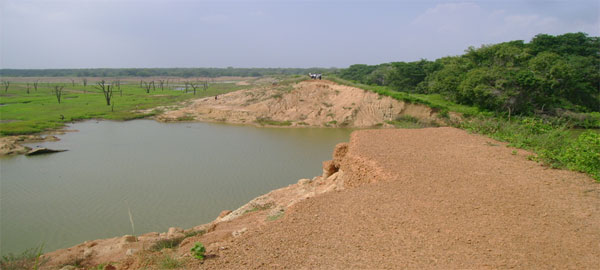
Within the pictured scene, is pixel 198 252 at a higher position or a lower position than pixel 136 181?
higher

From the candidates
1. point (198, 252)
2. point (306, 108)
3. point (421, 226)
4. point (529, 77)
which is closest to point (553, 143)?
point (421, 226)

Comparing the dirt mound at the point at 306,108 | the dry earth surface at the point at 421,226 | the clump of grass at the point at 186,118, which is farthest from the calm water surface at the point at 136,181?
the clump of grass at the point at 186,118

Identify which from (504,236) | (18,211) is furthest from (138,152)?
(504,236)

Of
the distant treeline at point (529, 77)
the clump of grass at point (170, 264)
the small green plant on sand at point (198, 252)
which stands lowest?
the clump of grass at point (170, 264)

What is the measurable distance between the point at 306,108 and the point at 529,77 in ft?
46.0

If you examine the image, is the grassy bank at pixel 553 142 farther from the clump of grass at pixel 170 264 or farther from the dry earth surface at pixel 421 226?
the clump of grass at pixel 170 264

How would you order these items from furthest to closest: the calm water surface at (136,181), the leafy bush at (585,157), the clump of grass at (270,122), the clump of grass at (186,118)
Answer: the clump of grass at (186,118) → the clump of grass at (270,122) → the calm water surface at (136,181) → the leafy bush at (585,157)

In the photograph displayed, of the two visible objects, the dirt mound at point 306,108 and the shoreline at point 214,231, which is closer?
the shoreline at point 214,231

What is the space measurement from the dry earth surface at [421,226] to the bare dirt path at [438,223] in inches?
0.5

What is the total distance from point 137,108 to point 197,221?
25150 mm

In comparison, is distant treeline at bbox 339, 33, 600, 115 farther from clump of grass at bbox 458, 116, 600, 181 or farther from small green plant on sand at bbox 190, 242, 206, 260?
small green plant on sand at bbox 190, 242, 206, 260

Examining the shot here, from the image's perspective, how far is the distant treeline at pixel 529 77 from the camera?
19.8 metres

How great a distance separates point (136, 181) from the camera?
11.3 metres

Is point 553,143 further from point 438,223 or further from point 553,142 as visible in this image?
point 438,223
